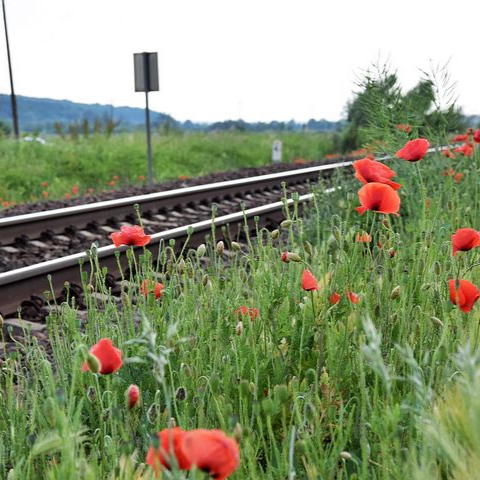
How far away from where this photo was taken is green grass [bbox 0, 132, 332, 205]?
524 inches

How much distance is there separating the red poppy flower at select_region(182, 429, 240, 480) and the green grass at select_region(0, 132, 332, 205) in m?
11.1

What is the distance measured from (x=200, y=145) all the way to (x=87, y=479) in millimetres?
17301

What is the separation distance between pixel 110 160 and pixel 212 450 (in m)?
14.5

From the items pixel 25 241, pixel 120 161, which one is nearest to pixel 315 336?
pixel 25 241

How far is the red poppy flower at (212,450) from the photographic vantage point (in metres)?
1.24

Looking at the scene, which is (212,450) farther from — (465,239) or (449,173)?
(449,173)

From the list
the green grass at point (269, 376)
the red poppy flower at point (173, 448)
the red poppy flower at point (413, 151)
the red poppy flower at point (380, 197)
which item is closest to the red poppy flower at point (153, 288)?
the green grass at point (269, 376)

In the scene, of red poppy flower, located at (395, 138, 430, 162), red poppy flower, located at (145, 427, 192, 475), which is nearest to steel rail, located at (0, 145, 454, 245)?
red poppy flower, located at (395, 138, 430, 162)

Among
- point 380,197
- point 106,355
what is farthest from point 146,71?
point 106,355

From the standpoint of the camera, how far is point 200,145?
1859 centimetres

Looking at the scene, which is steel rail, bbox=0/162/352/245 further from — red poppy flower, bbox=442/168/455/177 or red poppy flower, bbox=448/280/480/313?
red poppy flower, bbox=448/280/480/313

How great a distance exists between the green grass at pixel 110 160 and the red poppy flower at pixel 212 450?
11142 mm

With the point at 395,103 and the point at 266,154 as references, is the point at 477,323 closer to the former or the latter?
the point at 395,103

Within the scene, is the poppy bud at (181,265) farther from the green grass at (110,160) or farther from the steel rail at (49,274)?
the green grass at (110,160)
